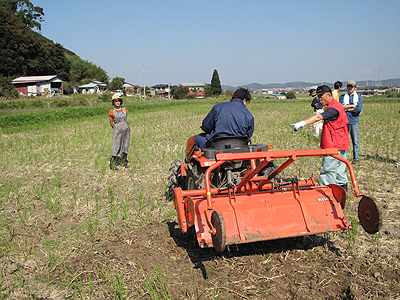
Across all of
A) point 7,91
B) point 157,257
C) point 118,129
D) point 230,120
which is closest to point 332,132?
point 230,120

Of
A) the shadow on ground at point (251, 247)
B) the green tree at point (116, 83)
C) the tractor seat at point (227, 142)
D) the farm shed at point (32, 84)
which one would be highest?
the green tree at point (116, 83)

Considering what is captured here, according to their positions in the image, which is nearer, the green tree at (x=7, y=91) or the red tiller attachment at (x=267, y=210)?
the red tiller attachment at (x=267, y=210)

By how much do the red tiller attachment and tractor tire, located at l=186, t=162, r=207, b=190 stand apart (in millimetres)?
299

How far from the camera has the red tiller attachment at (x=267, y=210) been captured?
9.76ft

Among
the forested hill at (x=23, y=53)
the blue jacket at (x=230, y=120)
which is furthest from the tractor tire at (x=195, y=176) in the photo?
the forested hill at (x=23, y=53)

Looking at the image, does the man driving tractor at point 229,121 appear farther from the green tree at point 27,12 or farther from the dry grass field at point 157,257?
the green tree at point 27,12

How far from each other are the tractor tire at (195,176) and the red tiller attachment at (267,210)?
30 centimetres

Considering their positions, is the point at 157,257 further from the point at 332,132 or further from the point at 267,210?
the point at 332,132

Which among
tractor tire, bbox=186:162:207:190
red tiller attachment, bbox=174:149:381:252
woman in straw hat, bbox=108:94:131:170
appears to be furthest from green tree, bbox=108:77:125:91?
red tiller attachment, bbox=174:149:381:252

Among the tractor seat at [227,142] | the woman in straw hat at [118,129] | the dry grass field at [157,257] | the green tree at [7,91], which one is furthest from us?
the green tree at [7,91]

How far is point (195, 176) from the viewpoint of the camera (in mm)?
3982

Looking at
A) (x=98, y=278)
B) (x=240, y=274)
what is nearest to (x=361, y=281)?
(x=240, y=274)

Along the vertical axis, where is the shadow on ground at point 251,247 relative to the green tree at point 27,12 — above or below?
below

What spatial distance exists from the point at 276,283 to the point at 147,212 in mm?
2307
